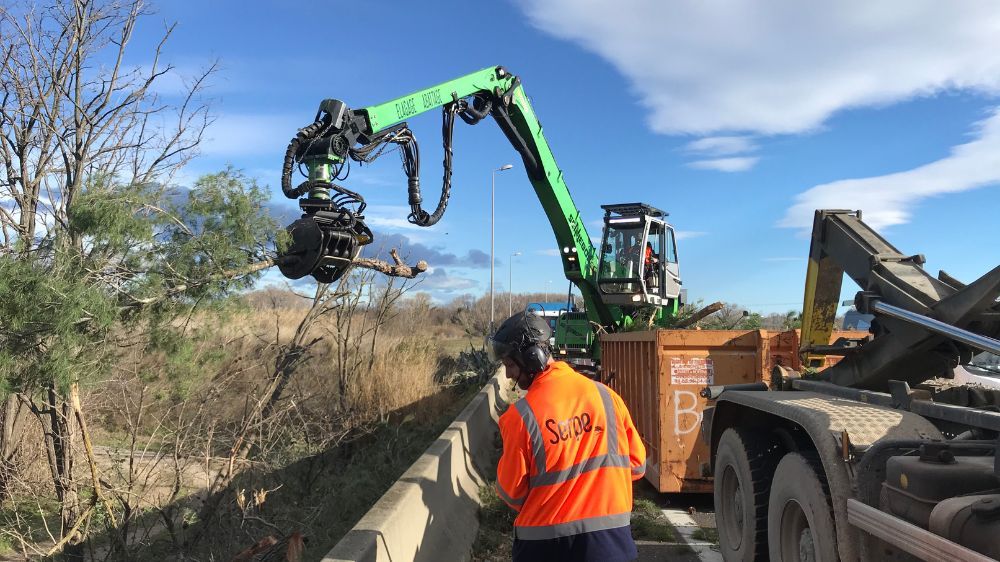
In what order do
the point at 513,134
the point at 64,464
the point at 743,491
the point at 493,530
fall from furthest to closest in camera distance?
1. the point at 513,134
2. the point at 64,464
3. the point at 493,530
4. the point at 743,491

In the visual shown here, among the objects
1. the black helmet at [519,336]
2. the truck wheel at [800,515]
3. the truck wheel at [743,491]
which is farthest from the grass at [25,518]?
the truck wheel at [800,515]

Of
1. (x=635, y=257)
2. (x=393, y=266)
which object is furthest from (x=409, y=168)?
(x=635, y=257)

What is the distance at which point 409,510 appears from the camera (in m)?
4.13

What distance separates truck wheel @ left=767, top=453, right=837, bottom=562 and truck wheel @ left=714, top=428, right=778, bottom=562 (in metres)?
0.28

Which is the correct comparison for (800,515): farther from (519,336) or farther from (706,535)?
(706,535)

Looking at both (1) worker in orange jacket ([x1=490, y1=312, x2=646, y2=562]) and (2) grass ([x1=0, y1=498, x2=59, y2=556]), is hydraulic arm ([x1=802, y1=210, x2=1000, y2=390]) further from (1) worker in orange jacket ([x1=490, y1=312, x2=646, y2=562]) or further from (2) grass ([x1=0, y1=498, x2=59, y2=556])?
(2) grass ([x1=0, y1=498, x2=59, y2=556])

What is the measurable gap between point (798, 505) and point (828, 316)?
223cm

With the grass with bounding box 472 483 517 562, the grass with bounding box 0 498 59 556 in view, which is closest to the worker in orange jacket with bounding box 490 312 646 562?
the grass with bounding box 472 483 517 562

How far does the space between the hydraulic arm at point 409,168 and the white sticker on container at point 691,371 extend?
11.4 feet

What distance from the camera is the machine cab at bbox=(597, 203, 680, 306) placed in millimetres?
13430

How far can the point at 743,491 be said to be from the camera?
4664mm

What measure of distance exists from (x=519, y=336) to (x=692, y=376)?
451cm

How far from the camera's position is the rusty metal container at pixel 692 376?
271 inches

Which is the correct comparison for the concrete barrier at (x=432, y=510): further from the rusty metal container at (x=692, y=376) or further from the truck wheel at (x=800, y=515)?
the truck wheel at (x=800, y=515)
